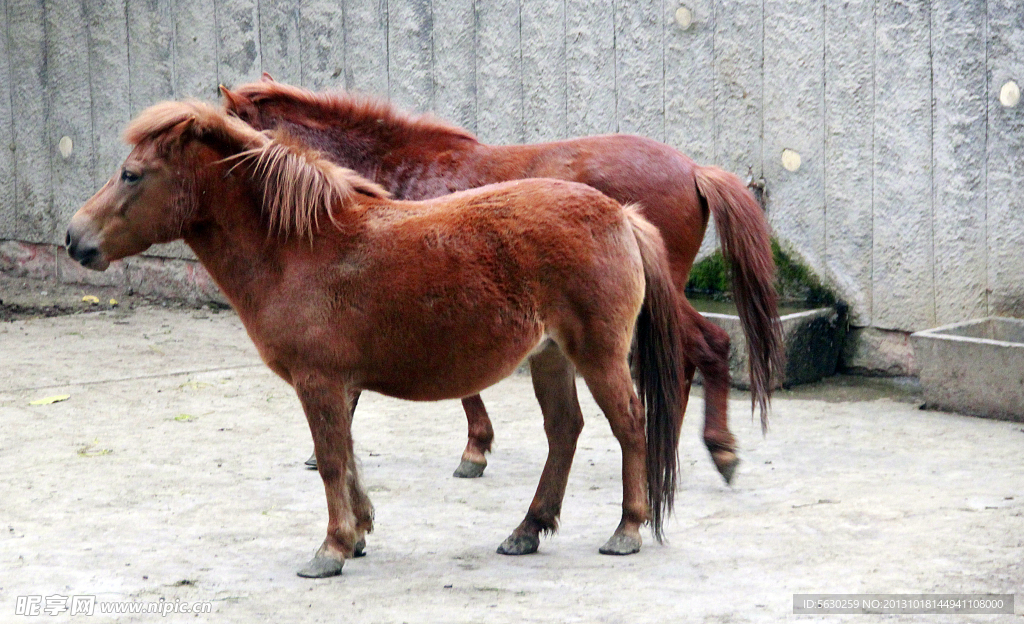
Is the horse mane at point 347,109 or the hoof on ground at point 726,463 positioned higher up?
the horse mane at point 347,109

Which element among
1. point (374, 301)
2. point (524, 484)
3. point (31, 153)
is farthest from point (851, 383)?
point (31, 153)

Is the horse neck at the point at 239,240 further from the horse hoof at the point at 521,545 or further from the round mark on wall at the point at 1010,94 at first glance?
the round mark on wall at the point at 1010,94

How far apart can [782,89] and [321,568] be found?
4170mm

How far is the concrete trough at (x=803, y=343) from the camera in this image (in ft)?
20.4

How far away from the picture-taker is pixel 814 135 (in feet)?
21.1

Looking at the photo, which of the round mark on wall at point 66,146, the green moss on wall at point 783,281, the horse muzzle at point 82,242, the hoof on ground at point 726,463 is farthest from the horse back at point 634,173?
the round mark on wall at point 66,146

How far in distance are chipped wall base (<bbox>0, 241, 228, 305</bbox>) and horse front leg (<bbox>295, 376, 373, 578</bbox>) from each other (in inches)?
214

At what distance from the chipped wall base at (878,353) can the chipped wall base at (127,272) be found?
15.6 ft

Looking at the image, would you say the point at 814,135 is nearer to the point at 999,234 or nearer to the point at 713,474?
the point at 999,234

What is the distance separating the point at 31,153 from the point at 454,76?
4.36 metres

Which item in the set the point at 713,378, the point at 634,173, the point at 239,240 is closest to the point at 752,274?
the point at 713,378

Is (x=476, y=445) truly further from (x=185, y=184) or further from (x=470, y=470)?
(x=185, y=184)

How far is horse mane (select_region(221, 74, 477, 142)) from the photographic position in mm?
5059

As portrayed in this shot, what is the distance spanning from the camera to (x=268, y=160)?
3672 millimetres
